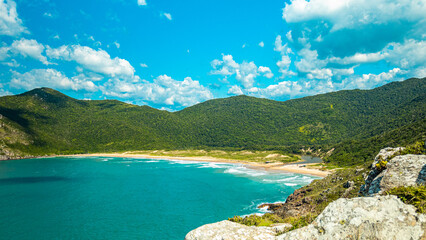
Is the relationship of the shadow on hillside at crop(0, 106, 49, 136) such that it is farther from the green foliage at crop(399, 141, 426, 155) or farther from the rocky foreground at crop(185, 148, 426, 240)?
the green foliage at crop(399, 141, 426, 155)

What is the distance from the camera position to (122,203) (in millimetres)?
53844

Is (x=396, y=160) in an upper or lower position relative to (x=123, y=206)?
upper

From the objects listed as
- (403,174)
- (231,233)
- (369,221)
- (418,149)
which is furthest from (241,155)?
(369,221)

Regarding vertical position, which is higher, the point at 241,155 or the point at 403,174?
the point at 403,174

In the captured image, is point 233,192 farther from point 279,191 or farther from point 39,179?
point 39,179

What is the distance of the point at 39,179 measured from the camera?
83.4 m

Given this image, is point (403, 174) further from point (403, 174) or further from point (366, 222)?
point (366, 222)

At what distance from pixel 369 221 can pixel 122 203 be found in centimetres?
5655

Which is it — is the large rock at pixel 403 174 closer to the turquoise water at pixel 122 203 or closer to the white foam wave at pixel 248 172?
the turquoise water at pixel 122 203

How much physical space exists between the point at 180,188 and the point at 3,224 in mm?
40713

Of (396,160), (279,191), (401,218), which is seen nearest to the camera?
(401,218)

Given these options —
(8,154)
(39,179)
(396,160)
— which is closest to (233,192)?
(396,160)

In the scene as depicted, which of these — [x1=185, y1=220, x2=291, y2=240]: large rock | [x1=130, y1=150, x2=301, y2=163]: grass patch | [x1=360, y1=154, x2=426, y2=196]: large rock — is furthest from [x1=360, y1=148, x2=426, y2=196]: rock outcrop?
[x1=130, y1=150, x2=301, y2=163]: grass patch

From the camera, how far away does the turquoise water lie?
128 ft
